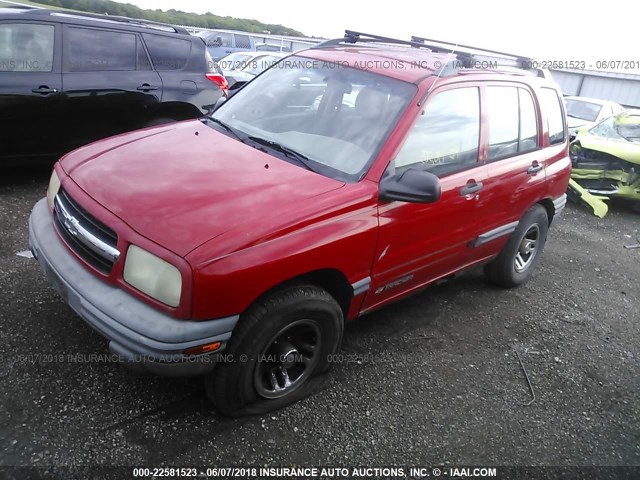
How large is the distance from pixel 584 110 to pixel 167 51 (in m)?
10.3

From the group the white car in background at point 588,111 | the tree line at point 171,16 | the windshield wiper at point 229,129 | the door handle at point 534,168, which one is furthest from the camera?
the tree line at point 171,16

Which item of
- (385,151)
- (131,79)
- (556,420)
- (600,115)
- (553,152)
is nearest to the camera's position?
(385,151)

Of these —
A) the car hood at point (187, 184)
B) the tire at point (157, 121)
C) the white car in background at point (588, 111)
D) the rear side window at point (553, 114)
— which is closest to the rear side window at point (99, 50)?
the tire at point (157, 121)

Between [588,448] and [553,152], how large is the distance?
7.91ft

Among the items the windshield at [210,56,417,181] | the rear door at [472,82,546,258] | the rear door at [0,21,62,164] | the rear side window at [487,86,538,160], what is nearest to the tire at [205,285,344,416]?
the windshield at [210,56,417,181]

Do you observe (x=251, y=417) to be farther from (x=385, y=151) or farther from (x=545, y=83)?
(x=545, y=83)

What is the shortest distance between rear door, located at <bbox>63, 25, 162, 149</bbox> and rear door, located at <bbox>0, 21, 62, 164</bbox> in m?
0.12

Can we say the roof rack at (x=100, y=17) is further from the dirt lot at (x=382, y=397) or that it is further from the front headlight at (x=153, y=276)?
the front headlight at (x=153, y=276)

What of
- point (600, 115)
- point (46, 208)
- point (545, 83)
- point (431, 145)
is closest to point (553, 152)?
point (545, 83)

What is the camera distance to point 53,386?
268 cm

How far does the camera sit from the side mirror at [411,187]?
8.70 ft

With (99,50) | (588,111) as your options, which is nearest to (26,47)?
(99,50)

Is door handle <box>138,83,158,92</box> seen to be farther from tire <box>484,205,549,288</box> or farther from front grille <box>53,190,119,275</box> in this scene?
tire <box>484,205,549,288</box>

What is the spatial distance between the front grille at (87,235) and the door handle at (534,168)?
3.03 m
